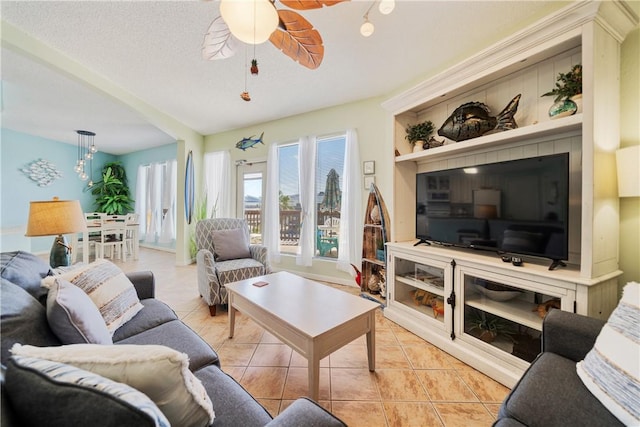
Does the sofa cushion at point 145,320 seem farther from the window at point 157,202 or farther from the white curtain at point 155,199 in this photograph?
the white curtain at point 155,199

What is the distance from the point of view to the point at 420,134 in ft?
7.86

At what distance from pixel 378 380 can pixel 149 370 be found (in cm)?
145

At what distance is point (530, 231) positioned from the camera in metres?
1.62

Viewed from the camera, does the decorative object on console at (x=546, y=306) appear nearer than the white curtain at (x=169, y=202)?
Yes

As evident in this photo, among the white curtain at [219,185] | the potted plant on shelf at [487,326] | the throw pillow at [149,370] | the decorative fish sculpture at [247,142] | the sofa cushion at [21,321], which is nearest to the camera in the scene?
the throw pillow at [149,370]

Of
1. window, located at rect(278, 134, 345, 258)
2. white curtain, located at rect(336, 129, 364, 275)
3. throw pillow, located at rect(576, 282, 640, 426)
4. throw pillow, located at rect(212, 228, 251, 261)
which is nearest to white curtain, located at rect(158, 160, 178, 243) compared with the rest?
window, located at rect(278, 134, 345, 258)

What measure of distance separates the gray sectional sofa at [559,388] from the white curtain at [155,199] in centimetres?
682

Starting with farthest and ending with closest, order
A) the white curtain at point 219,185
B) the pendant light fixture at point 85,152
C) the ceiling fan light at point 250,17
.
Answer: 1. the pendant light fixture at point 85,152
2. the white curtain at point 219,185
3. the ceiling fan light at point 250,17

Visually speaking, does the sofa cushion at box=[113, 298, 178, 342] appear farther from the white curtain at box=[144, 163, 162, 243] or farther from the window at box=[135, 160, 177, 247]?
the white curtain at box=[144, 163, 162, 243]

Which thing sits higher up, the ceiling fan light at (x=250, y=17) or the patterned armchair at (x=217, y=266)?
the ceiling fan light at (x=250, y=17)

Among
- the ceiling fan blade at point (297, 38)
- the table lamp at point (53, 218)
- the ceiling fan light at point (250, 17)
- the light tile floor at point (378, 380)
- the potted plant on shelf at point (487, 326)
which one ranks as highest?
the ceiling fan blade at point (297, 38)

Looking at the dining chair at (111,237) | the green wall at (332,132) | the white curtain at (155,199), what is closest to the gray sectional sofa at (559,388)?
the green wall at (332,132)

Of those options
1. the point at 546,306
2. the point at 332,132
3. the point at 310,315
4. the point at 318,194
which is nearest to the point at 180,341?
the point at 310,315

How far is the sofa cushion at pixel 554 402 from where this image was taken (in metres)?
0.82
